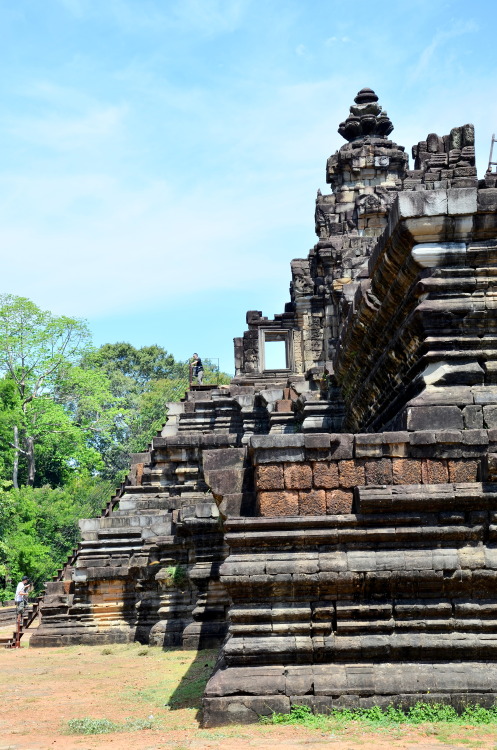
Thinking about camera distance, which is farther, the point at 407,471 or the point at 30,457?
the point at 30,457

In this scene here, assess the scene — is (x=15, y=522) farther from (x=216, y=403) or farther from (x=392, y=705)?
(x=392, y=705)

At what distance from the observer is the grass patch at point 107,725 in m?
6.63

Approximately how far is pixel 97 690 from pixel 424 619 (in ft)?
14.7

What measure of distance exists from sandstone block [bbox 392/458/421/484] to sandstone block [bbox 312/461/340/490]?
467mm

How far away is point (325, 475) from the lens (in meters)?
6.95

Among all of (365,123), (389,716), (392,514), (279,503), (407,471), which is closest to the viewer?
(389,716)

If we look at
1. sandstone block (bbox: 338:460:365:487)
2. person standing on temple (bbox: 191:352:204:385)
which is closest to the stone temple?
sandstone block (bbox: 338:460:365:487)

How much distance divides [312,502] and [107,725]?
2.36 metres

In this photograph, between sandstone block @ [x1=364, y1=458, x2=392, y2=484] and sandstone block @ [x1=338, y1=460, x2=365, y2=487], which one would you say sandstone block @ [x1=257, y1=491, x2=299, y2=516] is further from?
sandstone block @ [x1=364, y1=458, x2=392, y2=484]

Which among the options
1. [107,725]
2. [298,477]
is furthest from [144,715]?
[298,477]

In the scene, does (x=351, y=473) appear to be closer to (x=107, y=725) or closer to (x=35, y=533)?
(x=107, y=725)

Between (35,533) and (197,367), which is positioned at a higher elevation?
(197,367)

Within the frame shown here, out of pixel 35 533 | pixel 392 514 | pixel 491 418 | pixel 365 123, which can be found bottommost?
pixel 35 533

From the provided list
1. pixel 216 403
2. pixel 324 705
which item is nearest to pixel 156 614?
pixel 216 403
